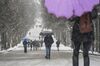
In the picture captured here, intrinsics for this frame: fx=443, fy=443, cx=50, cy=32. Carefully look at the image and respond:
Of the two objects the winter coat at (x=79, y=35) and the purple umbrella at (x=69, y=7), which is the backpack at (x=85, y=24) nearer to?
the winter coat at (x=79, y=35)

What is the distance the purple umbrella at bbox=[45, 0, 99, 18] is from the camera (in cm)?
763

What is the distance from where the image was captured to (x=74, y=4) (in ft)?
25.3

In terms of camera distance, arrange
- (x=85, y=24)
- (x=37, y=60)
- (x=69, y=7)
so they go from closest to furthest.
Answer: (x=69, y=7) → (x=85, y=24) → (x=37, y=60)

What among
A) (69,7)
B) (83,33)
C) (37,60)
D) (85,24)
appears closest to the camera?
(69,7)

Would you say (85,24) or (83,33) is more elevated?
(85,24)

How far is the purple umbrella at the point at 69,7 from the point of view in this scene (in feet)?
25.0

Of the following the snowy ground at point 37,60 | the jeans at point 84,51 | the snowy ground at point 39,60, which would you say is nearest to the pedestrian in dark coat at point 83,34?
the jeans at point 84,51

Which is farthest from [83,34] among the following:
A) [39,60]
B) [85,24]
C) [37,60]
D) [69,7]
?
[39,60]

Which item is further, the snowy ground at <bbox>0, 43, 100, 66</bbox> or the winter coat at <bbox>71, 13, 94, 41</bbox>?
the snowy ground at <bbox>0, 43, 100, 66</bbox>

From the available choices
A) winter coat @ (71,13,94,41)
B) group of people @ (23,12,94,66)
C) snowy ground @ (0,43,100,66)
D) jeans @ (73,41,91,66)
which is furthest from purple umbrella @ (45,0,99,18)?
snowy ground @ (0,43,100,66)

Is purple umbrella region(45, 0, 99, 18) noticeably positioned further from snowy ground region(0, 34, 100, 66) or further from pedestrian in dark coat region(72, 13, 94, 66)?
snowy ground region(0, 34, 100, 66)

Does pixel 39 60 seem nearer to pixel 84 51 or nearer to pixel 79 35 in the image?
pixel 84 51

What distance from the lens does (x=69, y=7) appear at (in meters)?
7.67

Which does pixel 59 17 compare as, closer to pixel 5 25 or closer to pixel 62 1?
pixel 62 1
